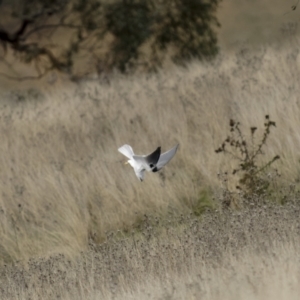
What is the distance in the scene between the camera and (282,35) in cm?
970

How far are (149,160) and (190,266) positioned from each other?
835 millimetres

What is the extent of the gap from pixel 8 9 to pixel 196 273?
802cm

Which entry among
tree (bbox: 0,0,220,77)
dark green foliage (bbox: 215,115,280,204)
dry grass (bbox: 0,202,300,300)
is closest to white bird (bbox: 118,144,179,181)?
dry grass (bbox: 0,202,300,300)

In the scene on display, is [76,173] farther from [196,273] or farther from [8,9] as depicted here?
[8,9]

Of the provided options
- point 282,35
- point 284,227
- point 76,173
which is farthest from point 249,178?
point 282,35

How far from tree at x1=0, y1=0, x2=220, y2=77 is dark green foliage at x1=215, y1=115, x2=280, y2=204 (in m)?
5.03

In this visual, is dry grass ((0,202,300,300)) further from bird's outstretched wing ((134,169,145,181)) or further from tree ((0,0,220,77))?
tree ((0,0,220,77))

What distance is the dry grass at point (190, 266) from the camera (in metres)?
4.73

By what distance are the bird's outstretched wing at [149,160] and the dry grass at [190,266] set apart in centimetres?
48

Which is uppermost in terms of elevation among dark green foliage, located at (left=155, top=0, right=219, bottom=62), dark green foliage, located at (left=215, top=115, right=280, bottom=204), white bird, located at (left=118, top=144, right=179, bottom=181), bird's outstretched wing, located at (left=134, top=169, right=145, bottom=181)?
dark green foliage, located at (left=155, top=0, right=219, bottom=62)

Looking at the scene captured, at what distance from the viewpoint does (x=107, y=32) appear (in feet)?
37.5

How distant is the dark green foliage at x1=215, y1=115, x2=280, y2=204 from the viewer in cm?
559

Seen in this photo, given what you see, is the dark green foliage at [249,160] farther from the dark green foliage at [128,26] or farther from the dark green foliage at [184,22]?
Answer: the dark green foliage at [128,26]

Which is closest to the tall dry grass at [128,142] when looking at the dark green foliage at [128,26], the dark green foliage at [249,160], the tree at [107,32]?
the dark green foliage at [249,160]
